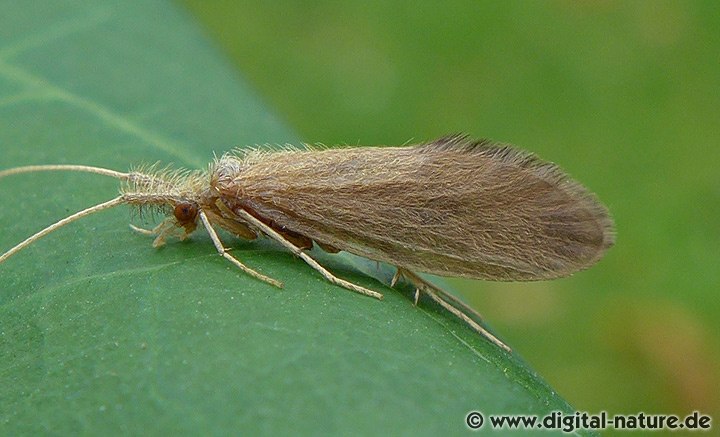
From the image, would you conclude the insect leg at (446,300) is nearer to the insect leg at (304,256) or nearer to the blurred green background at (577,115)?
the insect leg at (304,256)

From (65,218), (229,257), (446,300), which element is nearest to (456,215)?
(446,300)

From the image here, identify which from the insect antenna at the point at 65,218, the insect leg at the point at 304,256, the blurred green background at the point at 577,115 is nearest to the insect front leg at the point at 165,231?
the insect antenna at the point at 65,218

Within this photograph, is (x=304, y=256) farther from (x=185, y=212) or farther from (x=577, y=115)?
(x=577, y=115)

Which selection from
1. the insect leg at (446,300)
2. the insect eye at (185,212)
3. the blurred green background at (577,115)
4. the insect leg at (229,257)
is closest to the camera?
the insect leg at (229,257)

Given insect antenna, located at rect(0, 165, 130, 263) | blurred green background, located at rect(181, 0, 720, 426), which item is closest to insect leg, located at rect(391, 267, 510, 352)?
insect antenna, located at rect(0, 165, 130, 263)

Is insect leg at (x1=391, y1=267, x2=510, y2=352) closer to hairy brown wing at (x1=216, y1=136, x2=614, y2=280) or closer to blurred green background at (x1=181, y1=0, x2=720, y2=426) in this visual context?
hairy brown wing at (x1=216, y1=136, x2=614, y2=280)

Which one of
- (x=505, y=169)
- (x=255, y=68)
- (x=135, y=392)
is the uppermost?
(x=255, y=68)

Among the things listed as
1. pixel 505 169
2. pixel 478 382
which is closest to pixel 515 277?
pixel 505 169

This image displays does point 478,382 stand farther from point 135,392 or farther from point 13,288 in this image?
point 13,288
